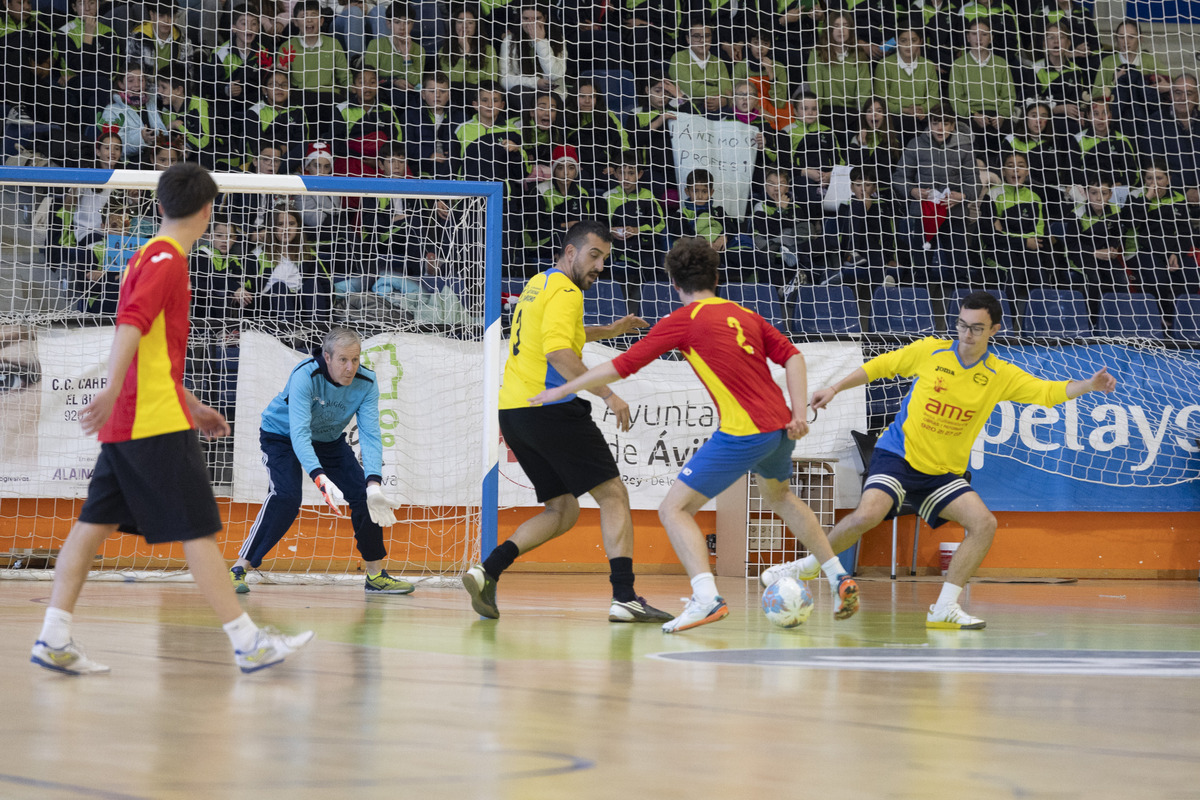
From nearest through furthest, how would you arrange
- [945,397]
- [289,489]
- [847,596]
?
[847,596] < [945,397] < [289,489]

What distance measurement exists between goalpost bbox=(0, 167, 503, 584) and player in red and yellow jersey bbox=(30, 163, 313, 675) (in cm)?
Result: 473

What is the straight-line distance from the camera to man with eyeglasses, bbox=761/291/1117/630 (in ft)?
19.0

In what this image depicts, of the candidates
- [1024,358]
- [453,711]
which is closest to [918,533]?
[1024,358]

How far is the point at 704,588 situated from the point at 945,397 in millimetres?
1807

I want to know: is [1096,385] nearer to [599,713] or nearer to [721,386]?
[721,386]

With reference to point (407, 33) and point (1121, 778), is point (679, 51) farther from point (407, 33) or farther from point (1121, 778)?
point (1121, 778)

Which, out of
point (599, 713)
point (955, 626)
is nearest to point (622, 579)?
point (955, 626)

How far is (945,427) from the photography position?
230 inches

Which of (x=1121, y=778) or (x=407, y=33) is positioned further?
(x=407, y=33)

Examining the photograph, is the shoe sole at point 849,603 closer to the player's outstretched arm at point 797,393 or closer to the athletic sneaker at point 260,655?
the player's outstretched arm at point 797,393

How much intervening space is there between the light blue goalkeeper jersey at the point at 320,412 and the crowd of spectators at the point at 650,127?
2.58m

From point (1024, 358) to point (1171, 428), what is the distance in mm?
1410

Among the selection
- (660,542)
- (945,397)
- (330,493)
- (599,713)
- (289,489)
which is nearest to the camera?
(599,713)

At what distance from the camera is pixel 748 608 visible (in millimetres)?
6477
